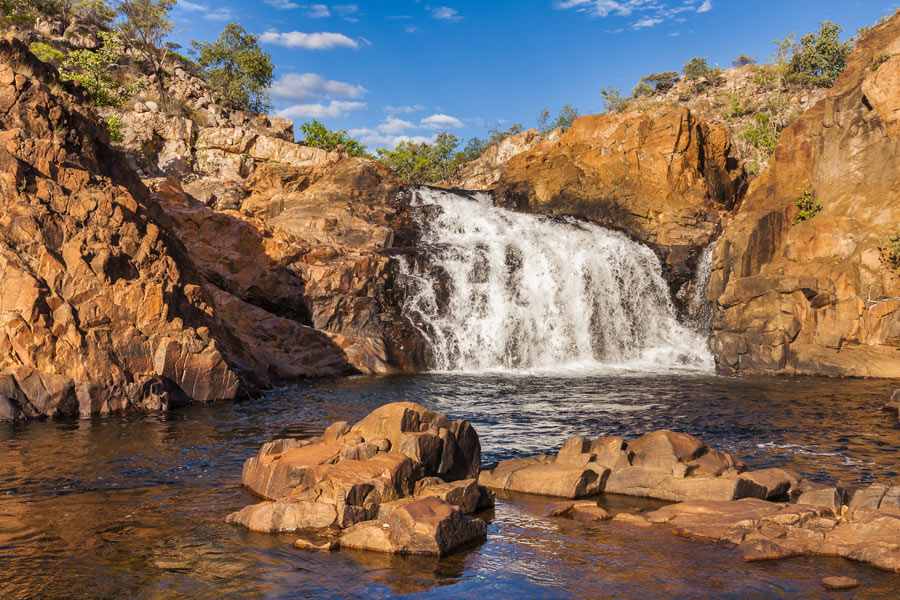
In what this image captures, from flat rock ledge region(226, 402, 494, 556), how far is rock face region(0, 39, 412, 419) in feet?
35.3

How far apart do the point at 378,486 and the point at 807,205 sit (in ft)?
113

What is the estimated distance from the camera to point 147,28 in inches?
2958

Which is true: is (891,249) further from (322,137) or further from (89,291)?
(322,137)

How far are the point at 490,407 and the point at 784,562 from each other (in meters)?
14.5

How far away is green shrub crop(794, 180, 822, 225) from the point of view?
122 ft

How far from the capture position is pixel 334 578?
9.31 meters

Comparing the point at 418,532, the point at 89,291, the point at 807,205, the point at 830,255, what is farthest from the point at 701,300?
the point at 418,532

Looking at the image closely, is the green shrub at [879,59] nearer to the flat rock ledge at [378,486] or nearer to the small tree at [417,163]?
the flat rock ledge at [378,486]

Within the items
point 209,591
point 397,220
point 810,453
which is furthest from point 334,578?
point 397,220

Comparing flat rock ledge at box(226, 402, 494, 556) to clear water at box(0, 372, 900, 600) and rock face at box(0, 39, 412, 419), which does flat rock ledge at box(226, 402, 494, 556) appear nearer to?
clear water at box(0, 372, 900, 600)

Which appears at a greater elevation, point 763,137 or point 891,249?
point 763,137

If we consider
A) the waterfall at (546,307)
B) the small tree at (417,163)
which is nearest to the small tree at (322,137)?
the small tree at (417,163)

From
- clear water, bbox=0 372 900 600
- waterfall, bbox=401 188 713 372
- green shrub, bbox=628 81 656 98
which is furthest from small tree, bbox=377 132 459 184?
clear water, bbox=0 372 900 600

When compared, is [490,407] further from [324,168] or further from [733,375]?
[324,168]
